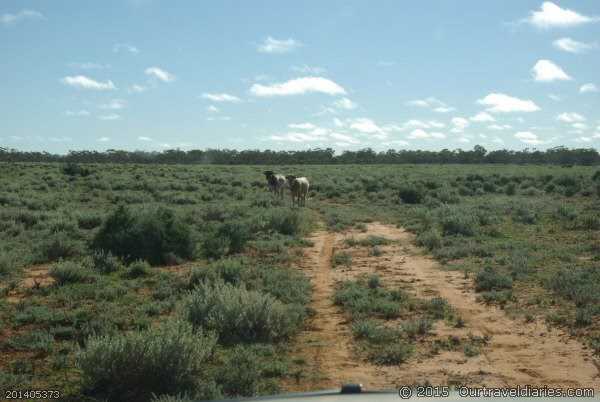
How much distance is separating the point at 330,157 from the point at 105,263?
125955 mm

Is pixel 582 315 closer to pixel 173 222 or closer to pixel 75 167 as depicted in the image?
pixel 173 222

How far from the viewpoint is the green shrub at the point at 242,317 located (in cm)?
775

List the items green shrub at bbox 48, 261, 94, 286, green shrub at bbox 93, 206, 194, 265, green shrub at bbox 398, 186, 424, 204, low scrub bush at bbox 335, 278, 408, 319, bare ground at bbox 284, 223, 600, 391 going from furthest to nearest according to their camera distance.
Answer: green shrub at bbox 398, 186, 424, 204
green shrub at bbox 93, 206, 194, 265
green shrub at bbox 48, 261, 94, 286
low scrub bush at bbox 335, 278, 408, 319
bare ground at bbox 284, 223, 600, 391

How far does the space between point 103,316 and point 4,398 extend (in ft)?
8.72

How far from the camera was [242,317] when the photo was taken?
305 inches

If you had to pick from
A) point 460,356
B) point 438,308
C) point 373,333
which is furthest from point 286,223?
point 460,356

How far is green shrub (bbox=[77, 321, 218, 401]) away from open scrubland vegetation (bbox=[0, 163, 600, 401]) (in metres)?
0.01

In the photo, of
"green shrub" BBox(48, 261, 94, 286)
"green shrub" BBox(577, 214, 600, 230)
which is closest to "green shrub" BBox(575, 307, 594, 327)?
"green shrub" BBox(48, 261, 94, 286)

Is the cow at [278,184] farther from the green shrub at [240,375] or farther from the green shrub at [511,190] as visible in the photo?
the green shrub at [240,375]

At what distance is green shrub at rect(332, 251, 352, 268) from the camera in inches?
523

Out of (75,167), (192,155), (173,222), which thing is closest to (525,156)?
(192,155)

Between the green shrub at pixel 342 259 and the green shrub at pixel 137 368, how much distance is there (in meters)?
7.36

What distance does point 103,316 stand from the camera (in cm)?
845

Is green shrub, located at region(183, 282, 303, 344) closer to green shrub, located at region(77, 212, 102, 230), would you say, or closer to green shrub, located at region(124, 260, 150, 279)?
green shrub, located at region(124, 260, 150, 279)
